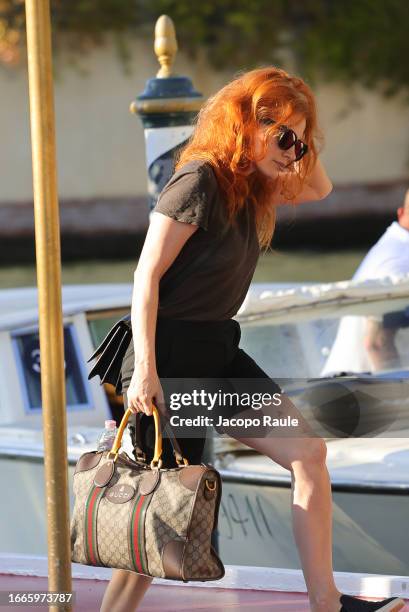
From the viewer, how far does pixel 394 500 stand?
4586mm

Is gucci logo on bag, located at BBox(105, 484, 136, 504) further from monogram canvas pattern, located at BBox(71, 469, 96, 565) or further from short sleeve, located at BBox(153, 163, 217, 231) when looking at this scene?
short sleeve, located at BBox(153, 163, 217, 231)

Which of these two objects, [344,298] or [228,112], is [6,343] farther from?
[228,112]

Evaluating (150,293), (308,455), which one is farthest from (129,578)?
(150,293)

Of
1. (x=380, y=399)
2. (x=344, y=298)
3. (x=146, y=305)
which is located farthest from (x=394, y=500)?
(x=146, y=305)

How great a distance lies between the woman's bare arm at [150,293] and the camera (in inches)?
110

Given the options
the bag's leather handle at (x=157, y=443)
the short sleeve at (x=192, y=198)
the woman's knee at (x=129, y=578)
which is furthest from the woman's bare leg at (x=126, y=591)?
the short sleeve at (x=192, y=198)

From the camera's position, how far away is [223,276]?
2861 mm

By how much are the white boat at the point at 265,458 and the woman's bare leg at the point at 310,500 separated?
4.70 feet

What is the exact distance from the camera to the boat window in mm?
5652

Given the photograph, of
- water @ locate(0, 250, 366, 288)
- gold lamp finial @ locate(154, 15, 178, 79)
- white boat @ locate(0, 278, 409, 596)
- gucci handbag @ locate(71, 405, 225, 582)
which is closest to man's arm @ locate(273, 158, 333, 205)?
gucci handbag @ locate(71, 405, 225, 582)

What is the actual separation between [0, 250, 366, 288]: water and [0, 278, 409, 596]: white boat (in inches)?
514

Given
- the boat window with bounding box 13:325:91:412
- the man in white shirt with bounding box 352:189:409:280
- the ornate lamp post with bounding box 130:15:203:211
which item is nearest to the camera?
the ornate lamp post with bounding box 130:15:203:211

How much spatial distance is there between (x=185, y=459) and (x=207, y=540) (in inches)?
7.6

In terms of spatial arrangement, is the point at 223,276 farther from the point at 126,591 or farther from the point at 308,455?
the point at 126,591
